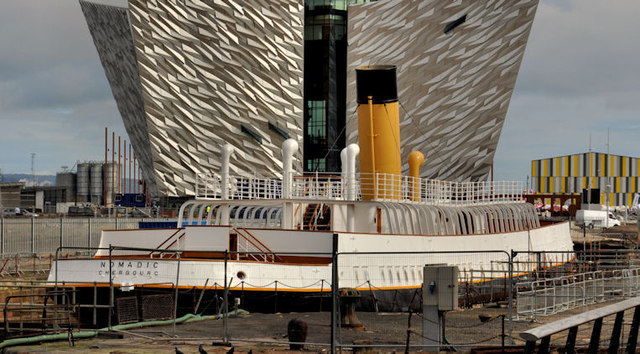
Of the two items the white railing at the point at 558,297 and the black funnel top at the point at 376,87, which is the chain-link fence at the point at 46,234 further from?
the white railing at the point at 558,297

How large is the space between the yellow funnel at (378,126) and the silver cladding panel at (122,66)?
33391 millimetres

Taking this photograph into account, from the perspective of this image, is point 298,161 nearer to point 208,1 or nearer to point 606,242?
point 208,1

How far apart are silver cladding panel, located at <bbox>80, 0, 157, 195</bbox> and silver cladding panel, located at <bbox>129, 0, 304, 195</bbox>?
7.17 feet

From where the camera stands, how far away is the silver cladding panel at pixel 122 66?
55.3m

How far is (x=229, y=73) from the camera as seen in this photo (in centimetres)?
5472

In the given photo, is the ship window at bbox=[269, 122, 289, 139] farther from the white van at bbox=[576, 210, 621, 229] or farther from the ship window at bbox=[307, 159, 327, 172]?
the white van at bbox=[576, 210, 621, 229]

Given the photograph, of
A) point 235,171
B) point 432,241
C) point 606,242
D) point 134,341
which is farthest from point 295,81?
point 134,341

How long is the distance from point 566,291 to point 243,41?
4030 centimetres

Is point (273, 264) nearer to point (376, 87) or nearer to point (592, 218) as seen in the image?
point (376, 87)

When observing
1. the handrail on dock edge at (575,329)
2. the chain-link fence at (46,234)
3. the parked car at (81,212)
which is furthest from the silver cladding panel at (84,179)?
the handrail on dock edge at (575,329)

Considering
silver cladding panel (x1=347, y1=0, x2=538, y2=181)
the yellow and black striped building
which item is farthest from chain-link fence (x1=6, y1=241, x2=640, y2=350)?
the yellow and black striped building

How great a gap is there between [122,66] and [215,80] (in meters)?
8.62

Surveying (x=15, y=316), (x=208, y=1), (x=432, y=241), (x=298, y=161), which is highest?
(x=208, y=1)

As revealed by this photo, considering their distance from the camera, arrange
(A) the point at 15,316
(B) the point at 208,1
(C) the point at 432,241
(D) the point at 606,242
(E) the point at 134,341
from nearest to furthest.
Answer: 1. (E) the point at 134,341
2. (A) the point at 15,316
3. (C) the point at 432,241
4. (D) the point at 606,242
5. (B) the point at 208,1
